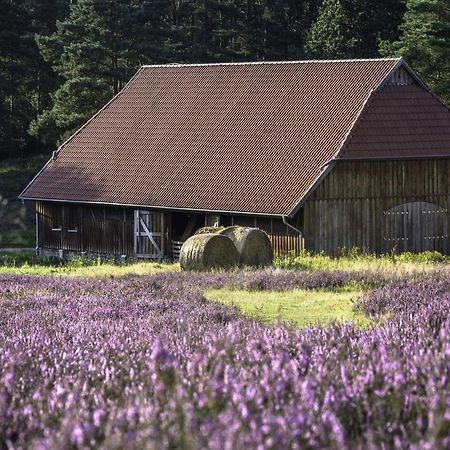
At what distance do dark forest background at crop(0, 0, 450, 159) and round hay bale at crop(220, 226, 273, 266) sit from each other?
21.7 meters

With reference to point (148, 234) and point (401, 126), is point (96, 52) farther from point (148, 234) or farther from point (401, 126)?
point (401, 126)

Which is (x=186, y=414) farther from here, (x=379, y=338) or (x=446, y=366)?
(x=379, y=338)

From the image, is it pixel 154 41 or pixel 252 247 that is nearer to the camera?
pixel 252 247

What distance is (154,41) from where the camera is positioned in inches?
2212

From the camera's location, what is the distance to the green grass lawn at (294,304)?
1335 centimetres

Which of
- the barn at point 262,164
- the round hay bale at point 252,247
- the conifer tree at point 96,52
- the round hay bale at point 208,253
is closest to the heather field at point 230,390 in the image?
the round hay bale at point 208,253

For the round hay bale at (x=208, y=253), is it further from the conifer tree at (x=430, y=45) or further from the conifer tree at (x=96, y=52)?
the conifer tree at (x=96, y=52)

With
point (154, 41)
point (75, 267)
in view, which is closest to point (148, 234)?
point (75, 267)

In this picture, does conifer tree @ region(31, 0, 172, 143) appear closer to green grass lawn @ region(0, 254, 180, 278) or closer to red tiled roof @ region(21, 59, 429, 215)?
red tiled roof @ region(21, 59, 429, 215)

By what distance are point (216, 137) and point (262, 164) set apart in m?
3.20

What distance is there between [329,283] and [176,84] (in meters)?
24.2

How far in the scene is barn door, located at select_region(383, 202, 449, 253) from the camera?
1334 inches

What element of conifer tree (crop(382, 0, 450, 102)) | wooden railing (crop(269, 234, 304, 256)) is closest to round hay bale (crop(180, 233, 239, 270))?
wooden railing (crop(269, 234, 304, 256))

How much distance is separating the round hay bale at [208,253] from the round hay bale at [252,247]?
27 centimetres
